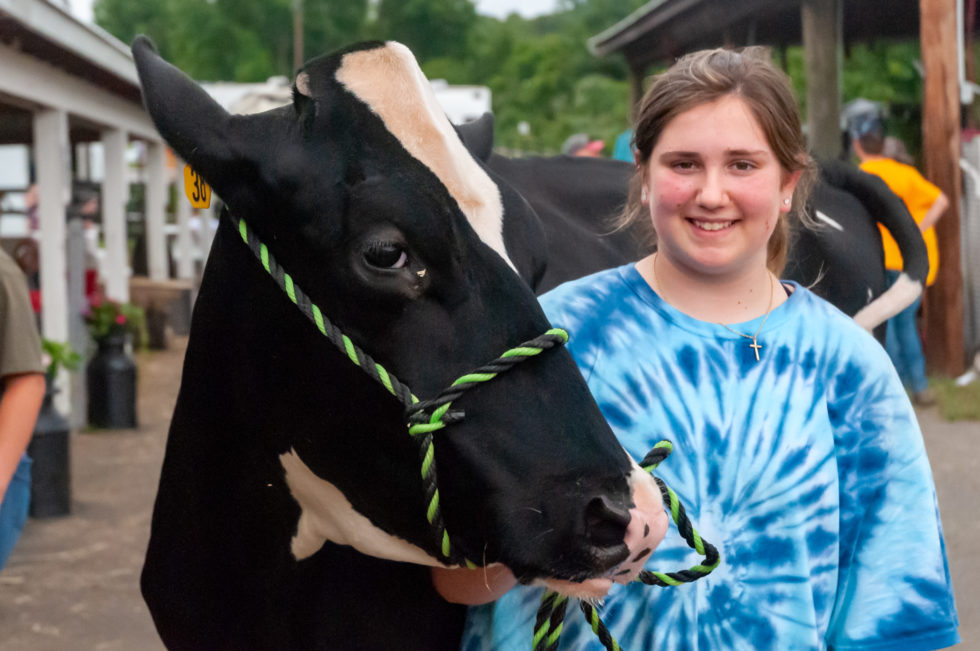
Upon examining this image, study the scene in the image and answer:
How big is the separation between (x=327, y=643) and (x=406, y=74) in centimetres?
108

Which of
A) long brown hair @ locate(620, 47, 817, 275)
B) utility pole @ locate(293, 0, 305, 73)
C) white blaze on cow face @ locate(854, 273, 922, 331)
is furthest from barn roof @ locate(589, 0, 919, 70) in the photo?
utility pole @ locate(293, 0, 305, 73)

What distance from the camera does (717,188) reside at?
1799mm

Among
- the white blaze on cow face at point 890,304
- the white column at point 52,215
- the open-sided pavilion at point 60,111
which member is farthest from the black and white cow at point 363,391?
the white column at point 52,215

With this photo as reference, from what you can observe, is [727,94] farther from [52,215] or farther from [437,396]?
[52,215]

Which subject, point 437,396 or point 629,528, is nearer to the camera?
point 629,528

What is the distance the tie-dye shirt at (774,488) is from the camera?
5.90ft

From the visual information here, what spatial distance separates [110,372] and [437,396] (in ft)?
22.3

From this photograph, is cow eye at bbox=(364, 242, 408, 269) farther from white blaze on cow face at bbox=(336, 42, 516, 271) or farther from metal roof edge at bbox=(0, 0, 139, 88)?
metal roof edge at bbox=(0, 0, 139, 88)

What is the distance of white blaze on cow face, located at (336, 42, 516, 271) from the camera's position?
1.81m

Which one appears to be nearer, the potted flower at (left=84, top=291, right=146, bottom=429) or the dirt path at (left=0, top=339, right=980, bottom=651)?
the dirt path at (left=0, top=339, right=980, bottom=651)

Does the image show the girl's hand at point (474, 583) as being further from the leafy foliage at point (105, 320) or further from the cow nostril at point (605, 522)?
the leafy foliage at point (105, 320)

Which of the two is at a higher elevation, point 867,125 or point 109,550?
point 867,125

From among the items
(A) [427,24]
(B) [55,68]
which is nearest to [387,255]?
(B) [55,68]

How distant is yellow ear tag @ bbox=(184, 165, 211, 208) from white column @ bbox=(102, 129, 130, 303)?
27.0 feet
